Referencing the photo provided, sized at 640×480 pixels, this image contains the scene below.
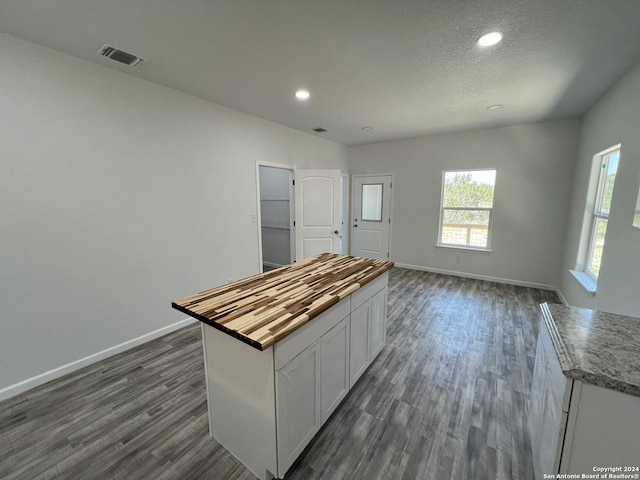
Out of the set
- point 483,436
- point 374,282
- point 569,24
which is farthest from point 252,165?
point 483,436

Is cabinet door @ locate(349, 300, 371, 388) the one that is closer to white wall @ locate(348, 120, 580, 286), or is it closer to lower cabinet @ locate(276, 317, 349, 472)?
lower cabinet @ locate(276, 317, 349, 472)

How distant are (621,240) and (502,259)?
251cm

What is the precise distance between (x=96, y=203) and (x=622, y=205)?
4.51 m

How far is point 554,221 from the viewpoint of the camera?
4.12 m

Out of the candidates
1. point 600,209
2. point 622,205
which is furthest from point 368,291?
point 600,209

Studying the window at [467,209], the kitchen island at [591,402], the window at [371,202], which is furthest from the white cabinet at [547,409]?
the window at [371,202]

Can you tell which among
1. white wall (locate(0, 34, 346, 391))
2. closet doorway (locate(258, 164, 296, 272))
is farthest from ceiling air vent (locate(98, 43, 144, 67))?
closet doorway (locate(258, 164, 296, 272))

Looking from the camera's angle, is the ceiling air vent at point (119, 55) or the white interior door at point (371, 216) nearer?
the ceiling air vent at point (119, 55)

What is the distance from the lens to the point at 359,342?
2.04 m

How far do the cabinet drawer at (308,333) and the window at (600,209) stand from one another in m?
2.96

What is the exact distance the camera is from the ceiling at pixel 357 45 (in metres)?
1.59

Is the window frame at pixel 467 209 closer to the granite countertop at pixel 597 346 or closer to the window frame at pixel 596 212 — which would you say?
the window frame at pixel 596 212

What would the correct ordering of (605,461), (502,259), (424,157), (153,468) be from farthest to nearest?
(424,157) < (502,259) < (153,468) < (605,461)

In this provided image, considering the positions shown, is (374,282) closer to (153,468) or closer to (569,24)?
(153,468)
